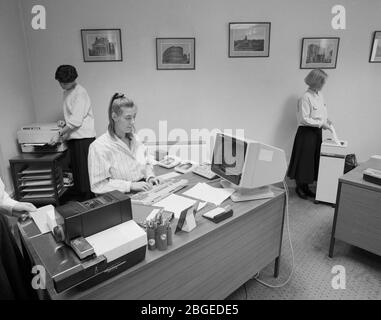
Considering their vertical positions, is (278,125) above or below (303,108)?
below

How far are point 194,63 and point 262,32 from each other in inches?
35.0

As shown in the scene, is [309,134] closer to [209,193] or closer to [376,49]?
[376,49]

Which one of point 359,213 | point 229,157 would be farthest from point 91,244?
point 359,213

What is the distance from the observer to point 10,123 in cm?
290

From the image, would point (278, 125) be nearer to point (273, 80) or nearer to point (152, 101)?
point (273, 80)

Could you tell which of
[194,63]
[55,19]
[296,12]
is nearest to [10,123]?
[55,19]

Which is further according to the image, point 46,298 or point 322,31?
point 322,31

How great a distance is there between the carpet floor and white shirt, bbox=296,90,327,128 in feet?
3.82

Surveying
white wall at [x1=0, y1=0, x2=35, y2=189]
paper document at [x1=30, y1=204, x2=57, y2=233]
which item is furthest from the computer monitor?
white wall at [x1=0, y1=0, x2=35, y2=189]

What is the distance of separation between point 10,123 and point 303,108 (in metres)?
3.20

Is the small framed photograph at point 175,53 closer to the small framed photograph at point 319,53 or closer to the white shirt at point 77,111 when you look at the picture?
the white shirt at point 77,111
